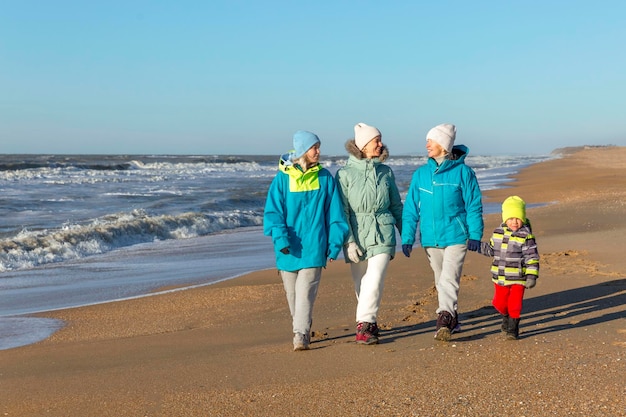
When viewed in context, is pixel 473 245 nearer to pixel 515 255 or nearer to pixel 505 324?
pixel 515 255

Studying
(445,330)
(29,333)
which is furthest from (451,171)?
(29,333)

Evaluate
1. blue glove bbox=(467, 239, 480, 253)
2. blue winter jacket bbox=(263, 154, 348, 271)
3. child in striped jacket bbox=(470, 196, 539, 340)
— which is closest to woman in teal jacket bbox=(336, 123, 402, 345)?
blue winter jacket bbox=(263, 154, 348, 271)

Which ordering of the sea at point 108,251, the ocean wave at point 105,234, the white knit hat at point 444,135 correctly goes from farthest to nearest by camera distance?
the ocean wave at point 105,234 → the sea at point 108,251 → the white knit hat at point 444,135

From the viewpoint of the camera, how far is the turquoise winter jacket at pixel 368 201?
17.8 feet

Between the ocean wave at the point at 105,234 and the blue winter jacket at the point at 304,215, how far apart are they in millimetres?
7418

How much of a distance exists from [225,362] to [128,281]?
4.95 metres

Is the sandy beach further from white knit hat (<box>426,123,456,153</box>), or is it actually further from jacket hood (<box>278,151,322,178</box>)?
white knit hat (<box>426,123,456,153</box>)

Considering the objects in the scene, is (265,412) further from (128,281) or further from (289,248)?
(128,281)

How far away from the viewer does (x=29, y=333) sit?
21.9ft

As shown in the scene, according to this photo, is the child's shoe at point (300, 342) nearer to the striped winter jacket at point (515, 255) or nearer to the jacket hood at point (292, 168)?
the jacket hood at point (292, 168)

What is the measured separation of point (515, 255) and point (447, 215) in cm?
56

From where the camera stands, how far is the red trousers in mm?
5359

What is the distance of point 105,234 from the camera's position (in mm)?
14570

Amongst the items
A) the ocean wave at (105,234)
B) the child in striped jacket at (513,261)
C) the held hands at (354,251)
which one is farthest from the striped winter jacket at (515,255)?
the ocean wave at (105,234)
